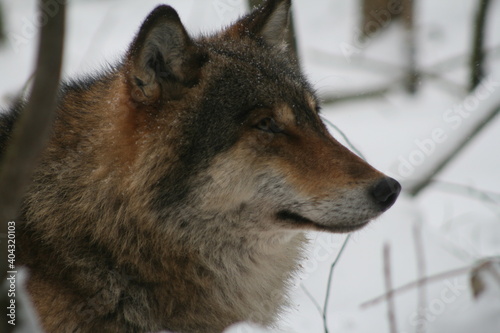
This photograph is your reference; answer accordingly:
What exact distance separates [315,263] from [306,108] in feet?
7.79

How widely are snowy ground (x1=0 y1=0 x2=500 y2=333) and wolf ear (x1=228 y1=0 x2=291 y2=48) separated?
21.7 inches

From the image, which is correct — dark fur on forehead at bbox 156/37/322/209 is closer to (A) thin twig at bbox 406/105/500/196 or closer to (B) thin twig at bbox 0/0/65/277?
(B) thin twig at bbox 0/0/65/277

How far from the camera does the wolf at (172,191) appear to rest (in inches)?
127

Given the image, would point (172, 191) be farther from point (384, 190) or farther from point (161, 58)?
point (384, 190)

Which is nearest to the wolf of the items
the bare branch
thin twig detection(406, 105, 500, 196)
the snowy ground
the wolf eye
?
the wolf eye

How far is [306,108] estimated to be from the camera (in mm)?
3529

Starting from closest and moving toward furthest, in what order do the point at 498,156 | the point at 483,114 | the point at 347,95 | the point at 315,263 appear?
the point at 315,263 → the point at 483,114 → the point at 498,156 → the point at 347,95

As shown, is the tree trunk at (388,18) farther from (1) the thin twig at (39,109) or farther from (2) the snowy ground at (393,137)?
(1) the thin twig at (39,109)

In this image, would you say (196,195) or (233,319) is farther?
(233,319)

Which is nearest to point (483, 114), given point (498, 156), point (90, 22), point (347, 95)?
point (498, 156)

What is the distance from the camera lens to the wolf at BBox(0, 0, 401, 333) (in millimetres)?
3215

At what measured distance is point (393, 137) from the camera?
879 cm

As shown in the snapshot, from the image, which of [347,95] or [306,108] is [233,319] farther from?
[347,95]

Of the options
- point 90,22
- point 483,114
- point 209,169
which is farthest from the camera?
point 90,22
